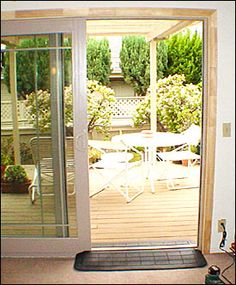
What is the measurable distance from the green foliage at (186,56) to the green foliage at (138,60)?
0.12 m

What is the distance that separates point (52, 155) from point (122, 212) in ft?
4.26

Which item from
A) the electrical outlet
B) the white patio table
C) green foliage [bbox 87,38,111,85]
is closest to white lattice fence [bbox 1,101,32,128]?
the electrical outlet

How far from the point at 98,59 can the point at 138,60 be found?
66 centimetres

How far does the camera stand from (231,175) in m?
2.44

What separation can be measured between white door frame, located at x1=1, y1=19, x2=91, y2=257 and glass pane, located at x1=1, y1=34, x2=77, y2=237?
4 centimetres

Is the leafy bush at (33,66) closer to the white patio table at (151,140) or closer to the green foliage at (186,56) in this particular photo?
the white patio table at (151,140)

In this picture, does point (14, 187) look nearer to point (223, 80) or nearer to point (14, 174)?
point (14, 174)

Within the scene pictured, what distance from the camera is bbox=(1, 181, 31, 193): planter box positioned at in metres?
2.51

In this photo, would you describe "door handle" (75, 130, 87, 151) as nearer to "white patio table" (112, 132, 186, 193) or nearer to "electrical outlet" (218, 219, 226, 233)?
"electrical outlet" (218, 219, 226, 233)

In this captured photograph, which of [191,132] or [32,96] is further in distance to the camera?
[191,132]

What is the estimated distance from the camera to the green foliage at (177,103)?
211 inches

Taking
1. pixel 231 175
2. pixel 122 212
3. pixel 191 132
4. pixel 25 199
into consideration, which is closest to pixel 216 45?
pixel 231 175

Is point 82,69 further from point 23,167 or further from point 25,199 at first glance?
point 25,199

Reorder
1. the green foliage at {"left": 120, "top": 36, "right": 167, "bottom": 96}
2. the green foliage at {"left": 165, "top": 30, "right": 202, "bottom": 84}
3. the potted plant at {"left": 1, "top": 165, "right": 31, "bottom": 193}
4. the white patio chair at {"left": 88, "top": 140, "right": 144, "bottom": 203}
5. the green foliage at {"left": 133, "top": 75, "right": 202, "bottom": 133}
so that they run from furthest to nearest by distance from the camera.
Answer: the green foliage at {"left": 120, "top": 36, "right": 167, "bottom": 96} → the green foliage at {"left": 165, "top": 30, "right": 202, "bottom": 84} → the green foliage at {"left": 133, "top": 75, "right": 202, "bottom": 133} → the white patio chair at {"left": 88, "top": 140, "right": 144, "bottom": 203} → the potted plant at {"left": 1, "top": 165, "right": 31, "bottom": 193}
